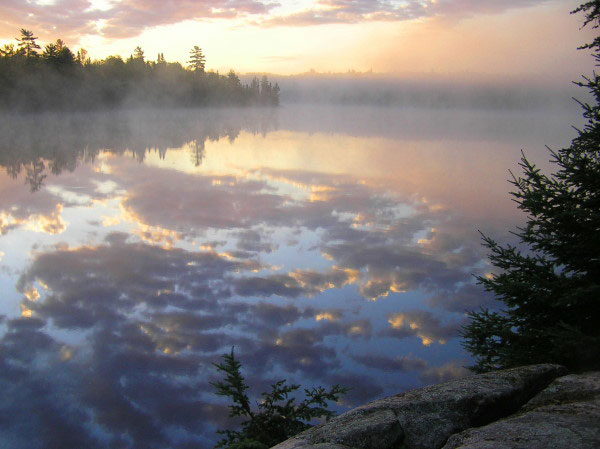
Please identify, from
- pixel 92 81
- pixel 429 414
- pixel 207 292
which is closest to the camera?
pixel 429 414

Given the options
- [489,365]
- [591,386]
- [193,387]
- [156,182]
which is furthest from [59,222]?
[591,386]

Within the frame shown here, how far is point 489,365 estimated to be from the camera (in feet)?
28.0

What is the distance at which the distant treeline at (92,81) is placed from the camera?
87.2 metres

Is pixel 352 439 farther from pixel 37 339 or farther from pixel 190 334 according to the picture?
pixel 37 339

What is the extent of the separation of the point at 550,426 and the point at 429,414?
1.25 meters

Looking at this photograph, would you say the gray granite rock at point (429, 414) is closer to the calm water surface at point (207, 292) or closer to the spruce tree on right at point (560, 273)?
the spruce tree on right at point (560, 273)

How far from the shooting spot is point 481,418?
547 cm

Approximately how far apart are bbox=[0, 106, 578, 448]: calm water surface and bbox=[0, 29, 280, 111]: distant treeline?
60.1m

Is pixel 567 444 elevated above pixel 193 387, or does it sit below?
above

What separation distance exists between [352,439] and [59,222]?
2439 centimetres

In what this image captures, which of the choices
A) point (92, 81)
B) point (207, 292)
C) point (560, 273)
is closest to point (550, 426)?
point (560, 273)

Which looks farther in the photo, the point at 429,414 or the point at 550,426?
the point at 429,414

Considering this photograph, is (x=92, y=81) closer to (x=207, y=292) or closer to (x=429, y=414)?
(x=207, y=292)

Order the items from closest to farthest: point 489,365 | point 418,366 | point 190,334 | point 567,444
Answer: point 567,444
point 489,365
point 418,366
point 190,334
